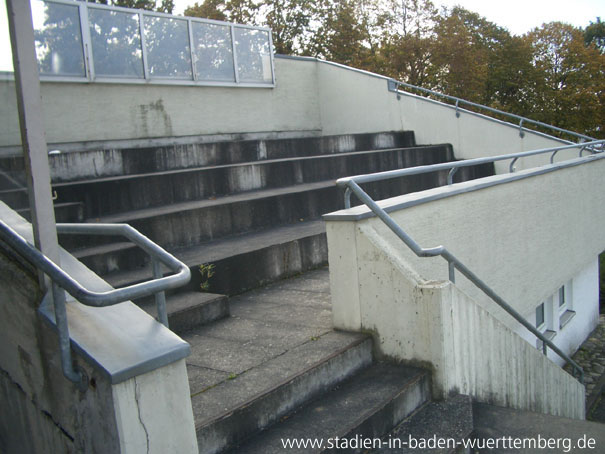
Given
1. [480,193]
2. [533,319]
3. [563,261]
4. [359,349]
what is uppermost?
[480,193]

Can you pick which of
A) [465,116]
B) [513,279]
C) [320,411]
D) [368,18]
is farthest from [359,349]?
[368,18]

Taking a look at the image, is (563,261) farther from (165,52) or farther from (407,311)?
(165,52)

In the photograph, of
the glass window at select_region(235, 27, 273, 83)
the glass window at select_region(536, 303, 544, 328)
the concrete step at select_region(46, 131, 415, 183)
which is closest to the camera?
the concrete step at select_region(46, 131, 415, 183)

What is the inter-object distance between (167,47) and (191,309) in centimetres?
699

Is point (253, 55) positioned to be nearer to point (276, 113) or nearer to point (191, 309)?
point (276, 113)

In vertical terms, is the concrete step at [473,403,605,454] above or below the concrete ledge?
below

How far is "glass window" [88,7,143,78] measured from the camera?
28.8 feet

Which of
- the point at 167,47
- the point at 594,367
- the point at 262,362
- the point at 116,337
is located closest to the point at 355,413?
the point at 262,362

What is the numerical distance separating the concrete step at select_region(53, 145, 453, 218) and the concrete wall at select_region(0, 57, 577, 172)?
205 cm

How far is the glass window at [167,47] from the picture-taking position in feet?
31.5

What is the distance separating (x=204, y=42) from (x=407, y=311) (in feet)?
27.5

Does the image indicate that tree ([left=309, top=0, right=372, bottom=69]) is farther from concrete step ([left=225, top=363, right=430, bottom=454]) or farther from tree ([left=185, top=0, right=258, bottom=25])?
concrete step ([left=225, top=363, right=430, bottom=454])

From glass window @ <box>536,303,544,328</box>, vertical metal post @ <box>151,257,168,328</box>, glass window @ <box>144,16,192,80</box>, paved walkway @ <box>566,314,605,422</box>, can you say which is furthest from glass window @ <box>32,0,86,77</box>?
paved walkway @ <box>566,314,605,422</box>

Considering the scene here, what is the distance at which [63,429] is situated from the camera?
8.42ft
